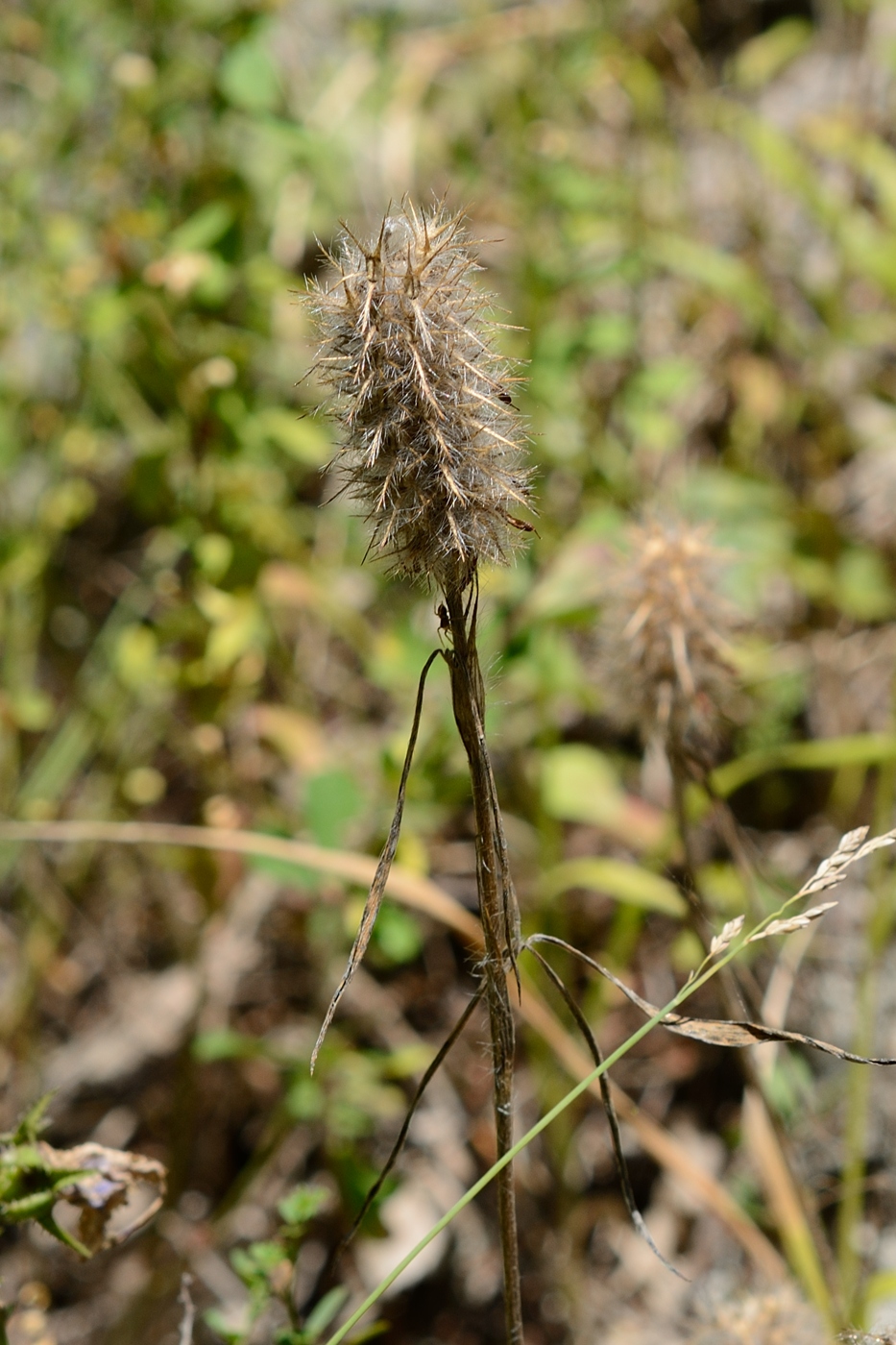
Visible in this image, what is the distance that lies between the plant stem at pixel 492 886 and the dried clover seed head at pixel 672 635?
70 centimetres

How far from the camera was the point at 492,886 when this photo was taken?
46.6 inches

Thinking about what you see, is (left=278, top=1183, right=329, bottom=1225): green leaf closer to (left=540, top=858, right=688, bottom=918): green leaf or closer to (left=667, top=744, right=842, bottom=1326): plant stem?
(left=667, top=744, right=842, bottom=1326): plant stem

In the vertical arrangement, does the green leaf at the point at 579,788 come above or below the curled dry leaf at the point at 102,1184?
above

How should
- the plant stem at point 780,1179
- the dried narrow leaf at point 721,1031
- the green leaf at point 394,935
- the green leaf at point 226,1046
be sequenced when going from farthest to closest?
the green leaf at point 226,1046
the green leaf at point 394,935
the plant stem at point 780,1179
the dried narrow leaf at point 721,1031

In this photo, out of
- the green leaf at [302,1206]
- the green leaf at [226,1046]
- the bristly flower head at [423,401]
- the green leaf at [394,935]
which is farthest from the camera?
the green leaf at [226,1046]

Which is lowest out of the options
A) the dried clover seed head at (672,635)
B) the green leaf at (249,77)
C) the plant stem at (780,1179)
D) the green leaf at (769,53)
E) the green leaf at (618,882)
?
the plant stem at (780,1179)

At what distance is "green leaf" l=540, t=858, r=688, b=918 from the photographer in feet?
7.34

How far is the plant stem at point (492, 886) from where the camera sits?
1.10 meters

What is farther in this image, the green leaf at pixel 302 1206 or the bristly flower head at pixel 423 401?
the green leaf at pixel 302 1206

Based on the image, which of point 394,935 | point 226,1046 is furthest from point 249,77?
point 226,1046

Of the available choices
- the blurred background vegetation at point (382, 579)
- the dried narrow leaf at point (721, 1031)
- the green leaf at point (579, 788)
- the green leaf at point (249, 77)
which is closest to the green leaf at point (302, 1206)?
the dried narrow leaf at point (721, 1031)

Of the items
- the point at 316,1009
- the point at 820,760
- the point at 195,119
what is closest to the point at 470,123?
the point at 195,119

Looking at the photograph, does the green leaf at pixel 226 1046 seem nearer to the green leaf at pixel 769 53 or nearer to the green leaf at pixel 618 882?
the green leaf at pixel 618 882

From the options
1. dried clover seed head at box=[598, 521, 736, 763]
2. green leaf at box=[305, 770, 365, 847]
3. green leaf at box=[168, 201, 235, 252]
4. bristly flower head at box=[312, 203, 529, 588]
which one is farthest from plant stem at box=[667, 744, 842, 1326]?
green leaf at box=[168, 201, 235, 252]
